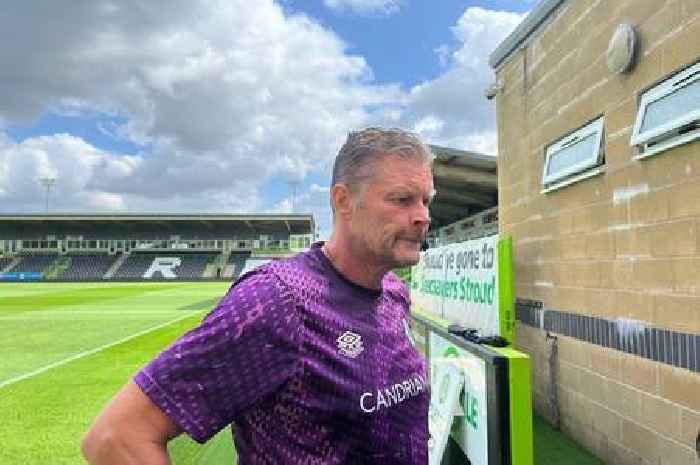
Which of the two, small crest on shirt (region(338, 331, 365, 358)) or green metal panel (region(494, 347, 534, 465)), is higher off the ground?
small crest on shirt (region(338, 331, 365, 358))

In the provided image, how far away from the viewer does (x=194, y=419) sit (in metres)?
1.32

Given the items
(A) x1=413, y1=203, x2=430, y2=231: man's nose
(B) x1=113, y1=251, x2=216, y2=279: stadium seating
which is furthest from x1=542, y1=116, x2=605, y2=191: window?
(B) x1=113, y1=251, x2=216, y2=279: stadium seating

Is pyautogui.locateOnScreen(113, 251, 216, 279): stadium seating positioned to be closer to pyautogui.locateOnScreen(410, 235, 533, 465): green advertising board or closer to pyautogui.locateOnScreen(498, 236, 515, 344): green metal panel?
pyautogui.locateOnScreen(410, 235, 533, 465): green advertising board

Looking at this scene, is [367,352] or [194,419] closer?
[194,419]

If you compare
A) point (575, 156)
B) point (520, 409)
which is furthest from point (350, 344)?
point (575, 156)

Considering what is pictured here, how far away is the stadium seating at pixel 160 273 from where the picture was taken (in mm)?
62878

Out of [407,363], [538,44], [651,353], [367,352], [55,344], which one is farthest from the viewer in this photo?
[55,344]

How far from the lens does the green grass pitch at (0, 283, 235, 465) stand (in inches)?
233

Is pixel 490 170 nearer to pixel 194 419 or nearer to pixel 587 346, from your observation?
pixel 587 346

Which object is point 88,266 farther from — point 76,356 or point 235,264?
point 76,356

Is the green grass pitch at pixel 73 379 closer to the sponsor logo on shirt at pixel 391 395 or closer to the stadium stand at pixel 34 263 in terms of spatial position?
the sponsor logo on shirt at pixel 391 395

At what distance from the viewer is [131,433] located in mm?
1287

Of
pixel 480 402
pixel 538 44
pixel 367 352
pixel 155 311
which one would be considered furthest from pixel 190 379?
pixel 155 311

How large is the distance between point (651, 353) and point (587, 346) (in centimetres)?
117
